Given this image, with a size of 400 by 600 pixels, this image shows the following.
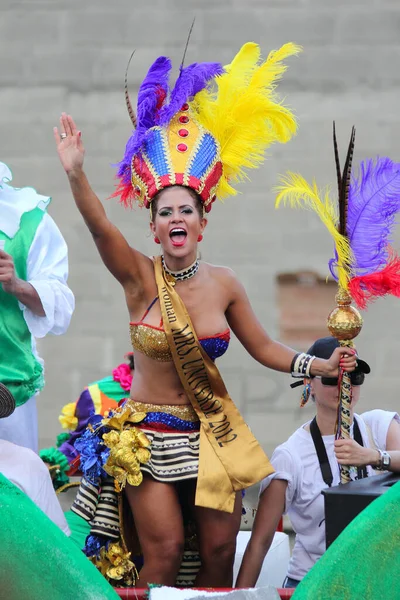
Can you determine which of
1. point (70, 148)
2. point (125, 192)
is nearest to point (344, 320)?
point (125, 192)

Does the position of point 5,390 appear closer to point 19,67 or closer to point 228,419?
point 228,419

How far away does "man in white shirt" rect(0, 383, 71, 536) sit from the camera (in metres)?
2.66

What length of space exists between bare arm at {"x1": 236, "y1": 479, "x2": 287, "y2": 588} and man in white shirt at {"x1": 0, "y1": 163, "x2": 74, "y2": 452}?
82cm

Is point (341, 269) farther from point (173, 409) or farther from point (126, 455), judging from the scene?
point (126, 455)

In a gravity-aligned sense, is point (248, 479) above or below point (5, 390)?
below

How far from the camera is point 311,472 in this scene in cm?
342

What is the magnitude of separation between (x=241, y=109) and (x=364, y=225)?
58 centimetres

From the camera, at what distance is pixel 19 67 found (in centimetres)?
582

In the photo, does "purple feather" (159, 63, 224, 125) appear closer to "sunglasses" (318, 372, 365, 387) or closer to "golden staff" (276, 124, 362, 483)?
"golden staff" (276, 124, 362, 483)

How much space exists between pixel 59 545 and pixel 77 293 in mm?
3734

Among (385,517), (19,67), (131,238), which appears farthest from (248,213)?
(385,517)

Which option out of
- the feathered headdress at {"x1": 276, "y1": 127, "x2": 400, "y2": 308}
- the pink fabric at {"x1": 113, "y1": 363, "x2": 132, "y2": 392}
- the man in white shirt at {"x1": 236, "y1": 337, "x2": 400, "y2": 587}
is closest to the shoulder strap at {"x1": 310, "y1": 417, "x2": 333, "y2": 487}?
the man in white shirt at {"x1": 236, "y1": 337, "x2": 400, "y2": 587}

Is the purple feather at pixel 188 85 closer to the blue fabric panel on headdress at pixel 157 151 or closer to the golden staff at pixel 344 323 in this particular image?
the blue fabric panel on headdress at pixel 157 151

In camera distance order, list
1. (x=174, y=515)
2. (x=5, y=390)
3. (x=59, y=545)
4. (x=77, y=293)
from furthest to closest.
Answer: (x=77, y=293), (x=174, y=515), (x=5, y=390), (x=59, y=545)
